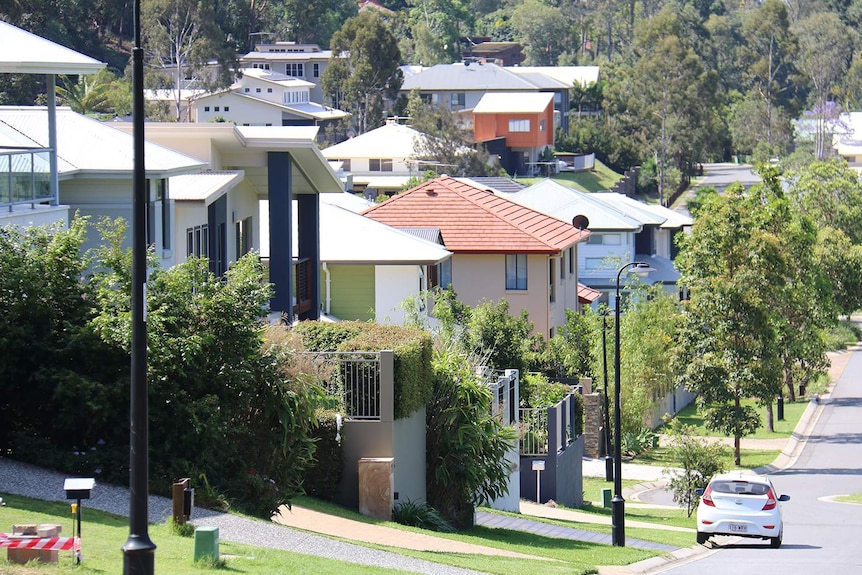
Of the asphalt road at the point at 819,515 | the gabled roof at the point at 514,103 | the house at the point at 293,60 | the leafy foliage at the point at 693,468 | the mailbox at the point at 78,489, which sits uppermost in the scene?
the house at the point at 293,60

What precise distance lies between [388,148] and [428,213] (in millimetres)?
44733

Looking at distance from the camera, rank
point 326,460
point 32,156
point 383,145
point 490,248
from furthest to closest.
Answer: point 383,145 → point 490,248 → point 32,156 → point 326,460

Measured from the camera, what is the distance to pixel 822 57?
442 ft

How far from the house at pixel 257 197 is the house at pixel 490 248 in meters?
12.2

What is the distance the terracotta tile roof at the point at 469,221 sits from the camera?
50031 mm

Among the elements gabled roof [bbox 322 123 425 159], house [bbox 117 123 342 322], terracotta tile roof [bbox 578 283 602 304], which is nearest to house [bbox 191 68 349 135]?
gabled roof [bbox 322 123 425 159]

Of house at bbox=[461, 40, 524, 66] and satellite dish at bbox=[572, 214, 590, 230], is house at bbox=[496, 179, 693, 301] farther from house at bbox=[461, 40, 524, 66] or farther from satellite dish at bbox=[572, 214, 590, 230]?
house at bbox=[461, 40, 524, 66]

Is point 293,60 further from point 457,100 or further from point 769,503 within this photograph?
point 769,503

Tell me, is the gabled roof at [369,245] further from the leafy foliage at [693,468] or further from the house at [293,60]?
the house at [293,60]

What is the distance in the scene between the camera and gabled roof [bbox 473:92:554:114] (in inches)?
4247

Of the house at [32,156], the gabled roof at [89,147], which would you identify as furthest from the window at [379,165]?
the house at [32,156]

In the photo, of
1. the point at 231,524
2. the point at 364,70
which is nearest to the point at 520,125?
the point at 364,70

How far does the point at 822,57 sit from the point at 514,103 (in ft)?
132

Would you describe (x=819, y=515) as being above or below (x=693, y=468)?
below
